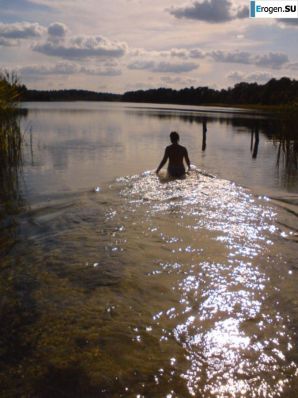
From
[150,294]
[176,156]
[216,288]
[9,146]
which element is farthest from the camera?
[9,146]

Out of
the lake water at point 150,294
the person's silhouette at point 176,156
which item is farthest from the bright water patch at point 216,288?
the person's silhouette at point 176,156

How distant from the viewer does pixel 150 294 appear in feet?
21.5

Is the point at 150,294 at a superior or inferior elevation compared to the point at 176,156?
inferior

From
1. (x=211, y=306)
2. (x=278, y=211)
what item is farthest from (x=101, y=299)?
(x=278, y=211)

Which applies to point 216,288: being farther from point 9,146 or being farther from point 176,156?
point 9,146

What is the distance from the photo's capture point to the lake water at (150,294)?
456cm

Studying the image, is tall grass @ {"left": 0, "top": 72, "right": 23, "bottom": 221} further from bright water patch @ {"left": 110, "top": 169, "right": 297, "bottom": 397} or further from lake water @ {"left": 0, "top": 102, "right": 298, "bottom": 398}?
bright water patch @ {"left": 110, "top": 169, "right": 297, "bottom": 397}

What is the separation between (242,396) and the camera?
4.24m

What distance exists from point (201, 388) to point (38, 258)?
4.75m

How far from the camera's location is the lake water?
4.56 meters

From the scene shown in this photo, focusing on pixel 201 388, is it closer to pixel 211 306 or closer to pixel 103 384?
pixel 103 384

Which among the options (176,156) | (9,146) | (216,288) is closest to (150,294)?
(216,288)

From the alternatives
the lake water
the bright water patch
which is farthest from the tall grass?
the bright water patch

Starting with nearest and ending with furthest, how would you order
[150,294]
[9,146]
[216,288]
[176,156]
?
[150,294] < [216,288] < [176,156] < [9,146]
